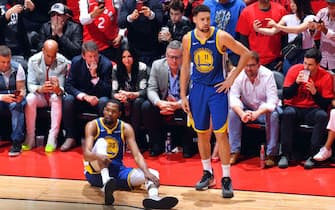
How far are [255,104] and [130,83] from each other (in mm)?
1394

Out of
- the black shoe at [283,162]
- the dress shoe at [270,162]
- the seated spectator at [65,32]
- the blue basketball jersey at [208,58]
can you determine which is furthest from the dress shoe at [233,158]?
the seated spectator at [65,32]

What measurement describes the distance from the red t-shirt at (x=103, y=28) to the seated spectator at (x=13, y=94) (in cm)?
91

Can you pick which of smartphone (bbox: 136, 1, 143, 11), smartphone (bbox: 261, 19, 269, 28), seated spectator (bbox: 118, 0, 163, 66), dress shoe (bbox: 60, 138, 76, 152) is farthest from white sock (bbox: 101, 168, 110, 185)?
smartphone (bbox: 261, 19, 269, 28)

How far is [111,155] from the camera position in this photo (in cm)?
688

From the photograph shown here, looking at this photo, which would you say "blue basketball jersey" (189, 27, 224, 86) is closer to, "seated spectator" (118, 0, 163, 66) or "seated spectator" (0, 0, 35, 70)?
"seated spectator" (118, 0, 163, 66)

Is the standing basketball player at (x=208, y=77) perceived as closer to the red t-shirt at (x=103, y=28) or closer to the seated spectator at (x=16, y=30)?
the red t-shirt at (x=103, y=28)

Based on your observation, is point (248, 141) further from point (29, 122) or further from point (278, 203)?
point (29, 122)

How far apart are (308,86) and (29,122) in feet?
10.1

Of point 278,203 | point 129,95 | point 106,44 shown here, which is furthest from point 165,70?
point 278,203

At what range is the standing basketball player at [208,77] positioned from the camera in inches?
255

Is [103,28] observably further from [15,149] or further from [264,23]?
[264,23]

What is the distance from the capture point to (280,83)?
791cm

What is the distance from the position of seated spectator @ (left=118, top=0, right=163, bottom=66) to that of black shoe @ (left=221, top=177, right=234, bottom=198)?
2160 millimetres

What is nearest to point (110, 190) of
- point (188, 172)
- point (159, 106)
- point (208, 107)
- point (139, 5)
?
point (208, 107)
